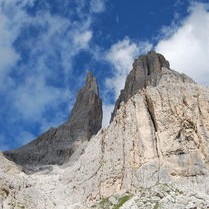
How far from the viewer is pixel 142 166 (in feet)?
340

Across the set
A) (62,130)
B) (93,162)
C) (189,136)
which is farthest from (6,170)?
(62,130)

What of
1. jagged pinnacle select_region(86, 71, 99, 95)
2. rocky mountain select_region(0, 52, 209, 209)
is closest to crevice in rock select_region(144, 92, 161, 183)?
rocky mountain select_region(0, 52, 209, 209)

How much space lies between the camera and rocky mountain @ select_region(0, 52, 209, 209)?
9450cm

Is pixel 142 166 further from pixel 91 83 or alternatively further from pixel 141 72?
pixel 91 83

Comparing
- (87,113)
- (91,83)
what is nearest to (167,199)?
(87,113)

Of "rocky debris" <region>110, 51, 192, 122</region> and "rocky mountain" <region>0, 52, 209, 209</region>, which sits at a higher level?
"rocky debris" <region>110, 51, 192, 122</region>

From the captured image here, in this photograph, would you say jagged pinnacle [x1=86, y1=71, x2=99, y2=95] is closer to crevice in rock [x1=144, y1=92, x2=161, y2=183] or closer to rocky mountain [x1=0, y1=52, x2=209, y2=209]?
rocky mountain [x1=0, y1=52, x2=209, y2=209]

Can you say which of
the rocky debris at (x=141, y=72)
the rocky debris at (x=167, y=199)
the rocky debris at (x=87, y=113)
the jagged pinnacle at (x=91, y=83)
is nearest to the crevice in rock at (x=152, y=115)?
the rocky debris at (x=167, y=199)

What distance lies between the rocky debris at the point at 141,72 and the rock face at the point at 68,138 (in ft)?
23.8

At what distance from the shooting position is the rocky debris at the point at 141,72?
16912 centimetres

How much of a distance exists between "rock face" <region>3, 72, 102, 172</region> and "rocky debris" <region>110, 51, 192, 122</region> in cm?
725

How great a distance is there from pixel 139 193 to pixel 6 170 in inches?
1330

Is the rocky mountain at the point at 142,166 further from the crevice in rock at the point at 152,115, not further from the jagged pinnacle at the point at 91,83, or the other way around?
the jagged pinnacle at the point at 91,83

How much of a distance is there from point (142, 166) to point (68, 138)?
62037mm
